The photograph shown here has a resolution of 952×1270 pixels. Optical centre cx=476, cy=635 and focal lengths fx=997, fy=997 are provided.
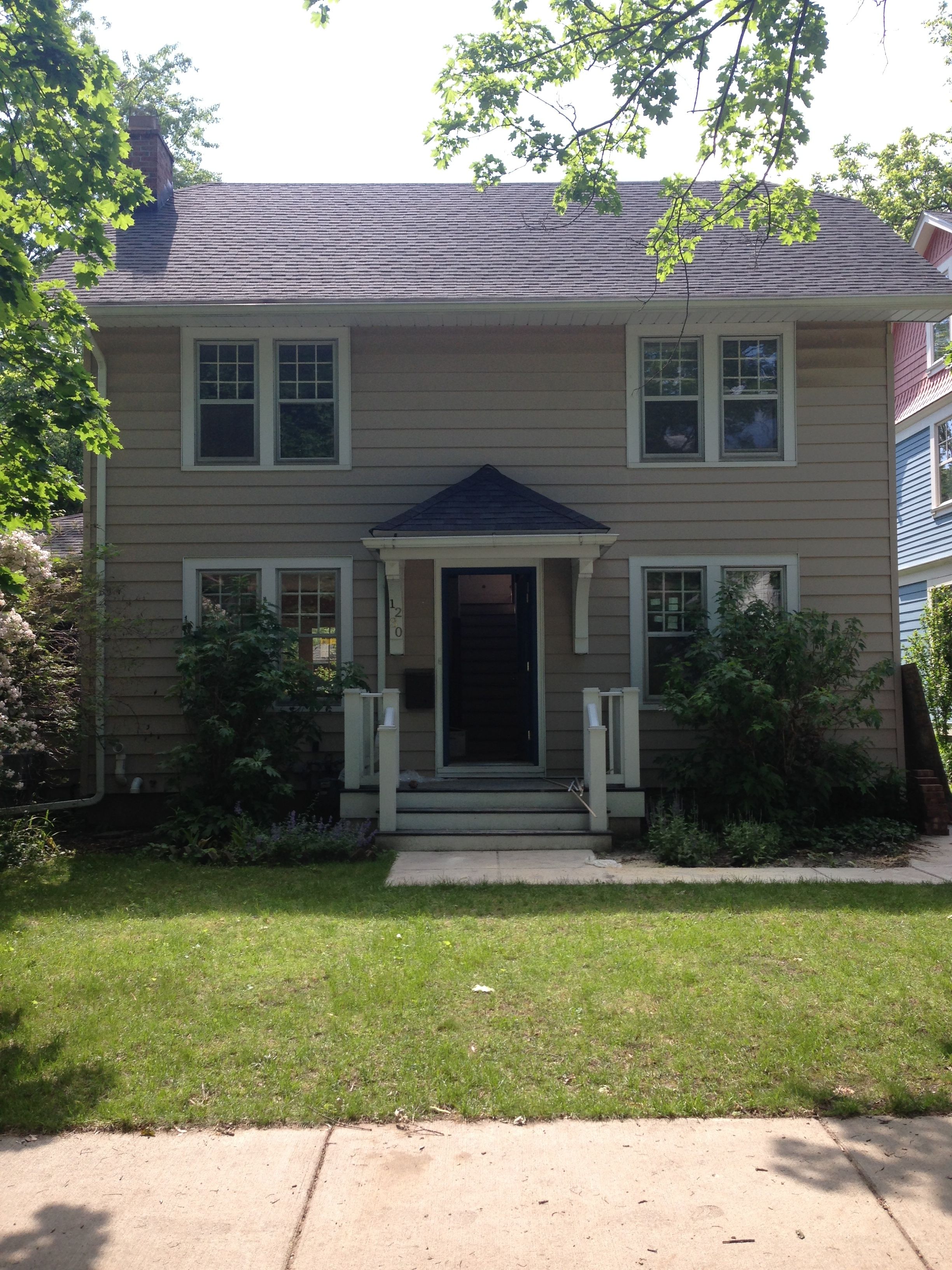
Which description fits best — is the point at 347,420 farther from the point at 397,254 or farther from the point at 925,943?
the point at 925,943

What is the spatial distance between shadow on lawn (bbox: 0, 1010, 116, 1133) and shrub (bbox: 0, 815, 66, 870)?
168 inches

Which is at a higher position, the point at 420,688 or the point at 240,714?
the point at 420,688

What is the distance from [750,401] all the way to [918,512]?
879 cm

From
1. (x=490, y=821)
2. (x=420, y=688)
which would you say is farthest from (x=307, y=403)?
(x=490, y=821)

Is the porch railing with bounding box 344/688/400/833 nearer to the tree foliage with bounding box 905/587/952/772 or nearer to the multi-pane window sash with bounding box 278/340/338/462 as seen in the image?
the multi-pane window sash with bounding box 278/340/338/462

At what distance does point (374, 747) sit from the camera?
9.78 m

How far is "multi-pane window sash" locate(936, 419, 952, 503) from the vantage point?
16859 mm

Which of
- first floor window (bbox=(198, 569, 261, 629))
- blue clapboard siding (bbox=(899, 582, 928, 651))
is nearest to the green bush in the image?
first floor window (bbox=(198, 569, 261, 629))

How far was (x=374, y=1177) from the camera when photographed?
3.31 m

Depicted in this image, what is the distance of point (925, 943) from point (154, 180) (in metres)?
11.5

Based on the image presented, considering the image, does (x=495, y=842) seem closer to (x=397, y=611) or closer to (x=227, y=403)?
(x=397, y=611)

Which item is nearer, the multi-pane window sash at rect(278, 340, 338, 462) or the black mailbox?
the black mailbox

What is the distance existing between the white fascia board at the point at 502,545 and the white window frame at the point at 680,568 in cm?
85

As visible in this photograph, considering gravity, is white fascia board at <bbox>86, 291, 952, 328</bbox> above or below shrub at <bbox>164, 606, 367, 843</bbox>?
above
